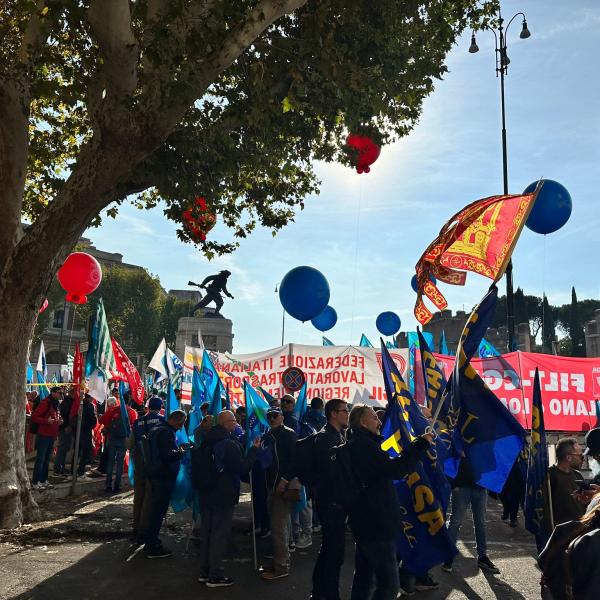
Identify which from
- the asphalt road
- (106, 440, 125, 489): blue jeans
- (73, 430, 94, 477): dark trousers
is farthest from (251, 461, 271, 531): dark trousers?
(73, 430, 94, 477): dark trousers

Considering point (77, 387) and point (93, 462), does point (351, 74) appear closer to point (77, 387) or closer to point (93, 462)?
point (77, 387)

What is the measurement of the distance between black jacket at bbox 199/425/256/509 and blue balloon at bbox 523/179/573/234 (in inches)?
304

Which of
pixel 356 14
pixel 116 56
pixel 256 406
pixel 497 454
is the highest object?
pixel 356 14

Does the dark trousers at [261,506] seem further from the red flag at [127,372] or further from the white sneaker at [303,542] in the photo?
the red flag at [127,372]

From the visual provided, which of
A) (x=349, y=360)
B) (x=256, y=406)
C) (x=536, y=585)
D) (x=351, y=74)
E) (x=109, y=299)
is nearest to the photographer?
(x=536, y=585)

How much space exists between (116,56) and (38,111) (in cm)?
575

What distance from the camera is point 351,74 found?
29.4 ft

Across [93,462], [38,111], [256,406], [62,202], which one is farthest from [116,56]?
[93,462]

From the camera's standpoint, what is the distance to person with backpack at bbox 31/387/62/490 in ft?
37.7

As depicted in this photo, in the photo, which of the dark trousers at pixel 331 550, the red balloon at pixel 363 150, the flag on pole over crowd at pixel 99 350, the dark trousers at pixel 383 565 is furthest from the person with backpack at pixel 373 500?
the flag on pole over crowd at pixel 99 350

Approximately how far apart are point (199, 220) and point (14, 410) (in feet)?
15.2

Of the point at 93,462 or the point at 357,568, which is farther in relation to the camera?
the point at 93,462

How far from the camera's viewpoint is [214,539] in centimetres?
607

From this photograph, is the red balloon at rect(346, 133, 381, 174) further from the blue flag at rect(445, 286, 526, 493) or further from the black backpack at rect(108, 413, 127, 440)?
the black backpack at rect(108, 413, 127, 440)
